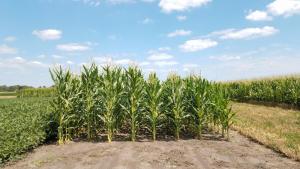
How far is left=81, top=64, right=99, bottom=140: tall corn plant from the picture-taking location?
37.0ft

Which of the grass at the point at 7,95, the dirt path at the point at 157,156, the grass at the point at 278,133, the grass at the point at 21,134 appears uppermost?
the grass at the point at 7,95

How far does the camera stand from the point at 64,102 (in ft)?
36.3

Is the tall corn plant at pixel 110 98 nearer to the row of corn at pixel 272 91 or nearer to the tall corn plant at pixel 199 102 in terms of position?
the tall corn plant at pixel 199 102

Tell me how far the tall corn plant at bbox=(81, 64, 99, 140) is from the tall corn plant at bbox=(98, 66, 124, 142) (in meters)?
0.22

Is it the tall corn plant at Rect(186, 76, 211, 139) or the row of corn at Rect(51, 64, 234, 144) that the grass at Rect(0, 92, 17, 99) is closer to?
the row of corn at Rect(51, 64, 234, 144)

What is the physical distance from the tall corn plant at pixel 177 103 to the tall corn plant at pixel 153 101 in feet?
1.48

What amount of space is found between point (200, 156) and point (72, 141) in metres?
4.22

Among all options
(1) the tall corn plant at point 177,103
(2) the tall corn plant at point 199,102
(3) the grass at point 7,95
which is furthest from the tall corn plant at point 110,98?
(3) the grass at point 7,95

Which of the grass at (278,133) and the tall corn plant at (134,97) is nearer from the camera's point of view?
the grass at (278,133)

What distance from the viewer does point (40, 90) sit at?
67562 millimetres

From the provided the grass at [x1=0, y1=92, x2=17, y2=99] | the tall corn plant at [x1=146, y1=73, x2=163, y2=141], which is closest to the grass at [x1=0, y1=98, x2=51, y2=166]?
the tall corn plant at [x1=146, y1=73, x2=163, y2=141]

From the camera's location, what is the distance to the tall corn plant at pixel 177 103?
11.4 m

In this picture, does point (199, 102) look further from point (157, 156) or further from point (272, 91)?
point (272, 91)

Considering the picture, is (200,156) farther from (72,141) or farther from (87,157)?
(72,141)
